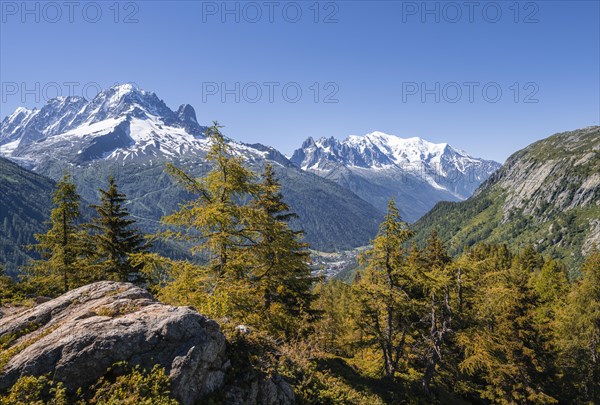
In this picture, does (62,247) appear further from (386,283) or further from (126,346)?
(386,283)

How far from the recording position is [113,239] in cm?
2845

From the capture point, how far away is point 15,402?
781 cm

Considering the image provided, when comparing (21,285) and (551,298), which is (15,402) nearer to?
(21,285)

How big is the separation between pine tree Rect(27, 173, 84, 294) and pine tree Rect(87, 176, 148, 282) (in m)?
1.33

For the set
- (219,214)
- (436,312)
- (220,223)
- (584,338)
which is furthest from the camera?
(584,338)

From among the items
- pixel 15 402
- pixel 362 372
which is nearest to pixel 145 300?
pixel 15 402

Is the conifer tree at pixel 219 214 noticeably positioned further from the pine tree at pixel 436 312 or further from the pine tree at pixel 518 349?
the pine tree at pixel 518 349

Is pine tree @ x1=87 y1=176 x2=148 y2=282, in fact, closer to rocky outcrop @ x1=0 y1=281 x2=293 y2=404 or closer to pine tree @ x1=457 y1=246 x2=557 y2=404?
rocky outcrop @ x1=0 y1=281 x2=293 y2=404

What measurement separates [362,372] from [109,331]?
19.2m

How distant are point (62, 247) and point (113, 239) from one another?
3.74 meters

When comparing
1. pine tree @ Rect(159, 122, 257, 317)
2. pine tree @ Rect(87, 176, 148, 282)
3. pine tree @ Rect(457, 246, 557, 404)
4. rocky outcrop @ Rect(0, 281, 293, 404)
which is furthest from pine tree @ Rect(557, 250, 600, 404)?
pine tree @ Rect(87, 176, 148, 282)

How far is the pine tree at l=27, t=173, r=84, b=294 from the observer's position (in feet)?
83.4

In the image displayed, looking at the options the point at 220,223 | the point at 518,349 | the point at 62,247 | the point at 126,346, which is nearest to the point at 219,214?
the point at 220,223

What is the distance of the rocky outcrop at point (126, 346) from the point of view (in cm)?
873
